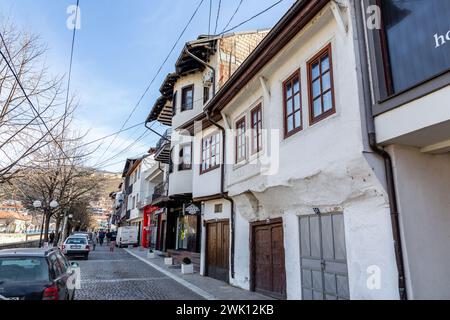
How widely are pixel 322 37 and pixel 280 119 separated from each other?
2192mm

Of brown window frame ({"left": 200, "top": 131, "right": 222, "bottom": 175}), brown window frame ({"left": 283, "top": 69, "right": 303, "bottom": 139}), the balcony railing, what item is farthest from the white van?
brown window frame ({"left": 283, "top": 69, "right": 303, "bottom": 139})

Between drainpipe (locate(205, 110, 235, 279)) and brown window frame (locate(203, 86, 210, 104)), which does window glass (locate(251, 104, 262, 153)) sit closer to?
drainpipe (locate(205, 110, 235, 279))

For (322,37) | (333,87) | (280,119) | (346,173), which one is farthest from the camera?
(280,119)

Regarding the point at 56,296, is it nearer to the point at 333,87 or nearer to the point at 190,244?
the point at 333,87

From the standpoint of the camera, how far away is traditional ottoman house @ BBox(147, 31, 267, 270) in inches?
639

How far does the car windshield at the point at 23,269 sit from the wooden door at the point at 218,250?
289 inches

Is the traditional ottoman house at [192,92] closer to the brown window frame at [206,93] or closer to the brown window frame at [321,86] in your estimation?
the brown window frame at [206,93]

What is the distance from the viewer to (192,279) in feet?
43.0

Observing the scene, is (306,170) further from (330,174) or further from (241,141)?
(241,141)

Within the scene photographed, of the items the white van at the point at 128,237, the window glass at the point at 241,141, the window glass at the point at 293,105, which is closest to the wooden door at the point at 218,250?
the window glass at the point at 241,141

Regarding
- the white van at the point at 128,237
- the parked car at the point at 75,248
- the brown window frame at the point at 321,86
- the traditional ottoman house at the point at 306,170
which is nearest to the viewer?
the traditional ottoman house at the point at 306,170

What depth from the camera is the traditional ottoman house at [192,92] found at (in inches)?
639

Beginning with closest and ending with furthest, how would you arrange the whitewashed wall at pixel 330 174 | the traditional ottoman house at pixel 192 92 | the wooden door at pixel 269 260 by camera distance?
the whitewashed wall at pixel 330 174 < the wooden door at pixel 269 260 < the traditional ottoman house at pixel 192 92
